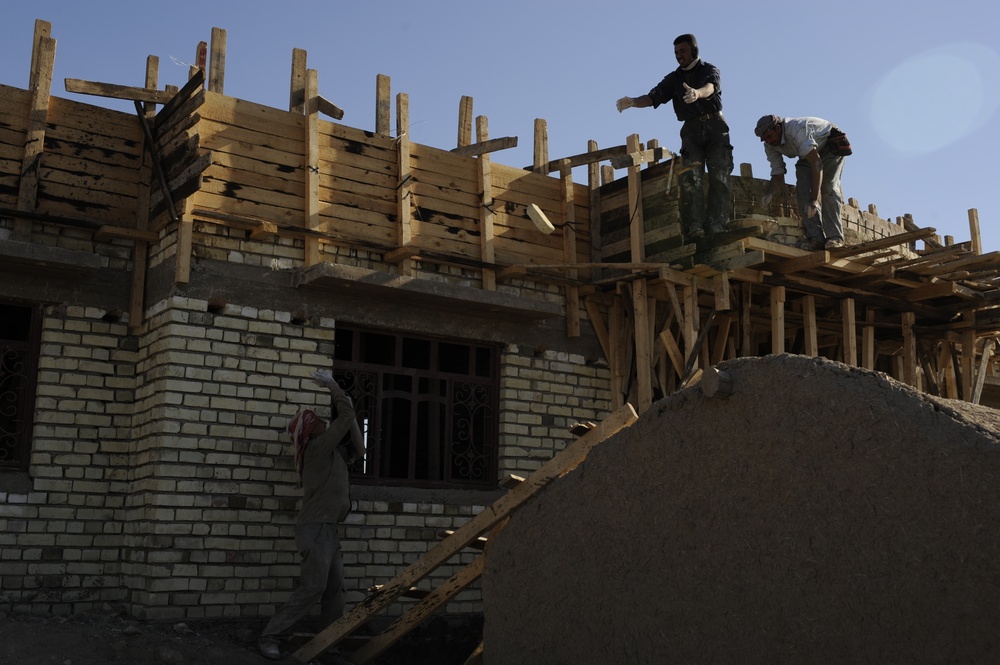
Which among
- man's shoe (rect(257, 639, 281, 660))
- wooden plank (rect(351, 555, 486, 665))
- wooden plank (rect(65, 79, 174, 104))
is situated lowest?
man's shoe (rect(257, 639, 281, 660))

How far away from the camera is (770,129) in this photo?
10.2m

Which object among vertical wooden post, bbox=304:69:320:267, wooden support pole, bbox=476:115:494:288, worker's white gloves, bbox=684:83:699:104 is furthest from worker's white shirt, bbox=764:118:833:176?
vertical wooden post, bbox=304:69:320:267

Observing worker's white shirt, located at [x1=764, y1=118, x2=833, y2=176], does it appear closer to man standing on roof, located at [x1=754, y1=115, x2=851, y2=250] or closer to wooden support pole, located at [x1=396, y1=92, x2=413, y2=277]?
man standing on roof, located at [x1=754, y1=115, x2=851, y2=250]

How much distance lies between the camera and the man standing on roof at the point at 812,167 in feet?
33.2

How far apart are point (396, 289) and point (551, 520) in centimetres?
354

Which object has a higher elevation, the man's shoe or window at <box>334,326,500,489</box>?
window at <box>334,326,500,489</box>

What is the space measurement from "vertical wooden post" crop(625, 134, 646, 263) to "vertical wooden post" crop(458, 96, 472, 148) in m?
1.51

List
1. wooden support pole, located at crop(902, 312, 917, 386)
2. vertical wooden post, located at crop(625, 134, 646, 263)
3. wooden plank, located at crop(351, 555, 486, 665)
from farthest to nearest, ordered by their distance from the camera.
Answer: wooden support pole, located at crop(902, 312, 917, 386) < vertical wooden post, located at crop(625, 134, 646, 263) < wooden plank, located at crop(351, 555, 486, 665)

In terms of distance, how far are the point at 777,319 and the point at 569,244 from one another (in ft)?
6.85

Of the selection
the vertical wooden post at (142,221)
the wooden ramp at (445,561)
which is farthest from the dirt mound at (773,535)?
the vertical wooden post at (142,221)

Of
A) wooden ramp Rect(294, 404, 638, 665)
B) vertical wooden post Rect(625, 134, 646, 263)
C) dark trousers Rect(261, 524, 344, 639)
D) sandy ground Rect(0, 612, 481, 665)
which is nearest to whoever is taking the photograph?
wooden ramp Rect(294, 404, 638, 665)

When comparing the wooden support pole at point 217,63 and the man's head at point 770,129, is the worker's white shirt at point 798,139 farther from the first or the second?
the wooden support pole at point 217,63

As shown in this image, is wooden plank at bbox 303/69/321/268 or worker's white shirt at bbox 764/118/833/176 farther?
worker's white shirt at bbox 764/118/833/176

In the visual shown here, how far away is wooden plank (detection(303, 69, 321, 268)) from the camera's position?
920 cm
